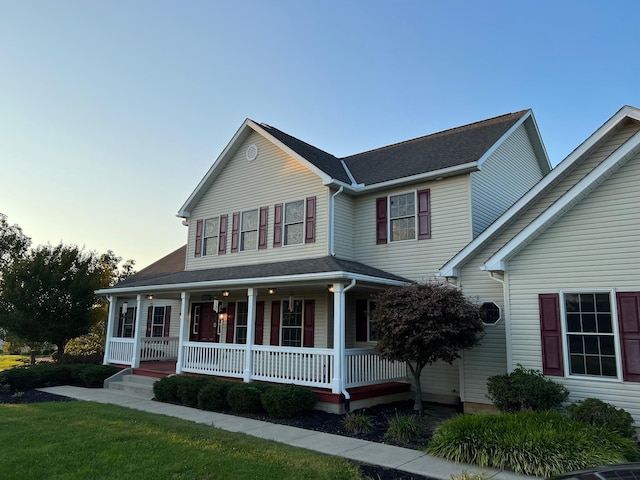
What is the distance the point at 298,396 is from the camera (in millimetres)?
9945

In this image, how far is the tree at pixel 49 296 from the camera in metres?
18.3

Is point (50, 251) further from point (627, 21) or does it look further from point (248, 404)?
point (627, 21)

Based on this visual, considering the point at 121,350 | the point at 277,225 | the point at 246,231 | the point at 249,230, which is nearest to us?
the point at 277,225

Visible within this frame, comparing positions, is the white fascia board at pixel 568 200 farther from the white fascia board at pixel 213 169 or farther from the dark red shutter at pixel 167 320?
the dark red shutter at pixel 167 320

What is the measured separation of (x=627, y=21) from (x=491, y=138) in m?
4.08

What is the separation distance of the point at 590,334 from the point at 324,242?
7.32 meters

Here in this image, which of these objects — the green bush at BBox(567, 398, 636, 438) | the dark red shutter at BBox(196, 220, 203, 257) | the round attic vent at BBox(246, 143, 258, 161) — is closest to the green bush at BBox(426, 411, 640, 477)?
the green bush at BBox(567, 398, 636, 438)

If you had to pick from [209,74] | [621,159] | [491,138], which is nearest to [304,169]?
[209,74]

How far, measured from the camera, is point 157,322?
68.2 ft

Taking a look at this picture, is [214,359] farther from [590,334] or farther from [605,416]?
[605,416]

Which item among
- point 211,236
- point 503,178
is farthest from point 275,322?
point 503,178

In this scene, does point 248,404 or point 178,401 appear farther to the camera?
point 178,401

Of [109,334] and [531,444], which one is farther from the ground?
[109,334]

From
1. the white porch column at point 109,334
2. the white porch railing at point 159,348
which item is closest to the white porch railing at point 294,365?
the white porch column at point 109,334
